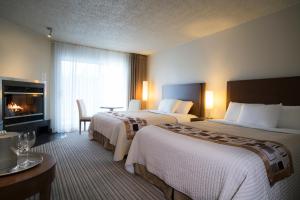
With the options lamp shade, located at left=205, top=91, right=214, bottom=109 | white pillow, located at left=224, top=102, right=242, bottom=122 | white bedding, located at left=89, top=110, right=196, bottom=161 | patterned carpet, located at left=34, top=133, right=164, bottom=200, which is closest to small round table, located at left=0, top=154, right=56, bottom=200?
patterned carpet, located at left=34, top=133, right=164, bottom=200

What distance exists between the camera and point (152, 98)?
6.53 metres

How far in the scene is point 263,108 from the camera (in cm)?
284

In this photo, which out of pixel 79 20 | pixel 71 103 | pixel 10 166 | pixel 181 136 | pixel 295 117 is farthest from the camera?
pixel 71 103

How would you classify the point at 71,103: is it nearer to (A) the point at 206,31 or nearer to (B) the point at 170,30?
(B) the point at 170,30

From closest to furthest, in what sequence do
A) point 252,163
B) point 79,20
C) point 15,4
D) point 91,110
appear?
point 252,163 → point 15,4 → point 79,20 → point 91,110

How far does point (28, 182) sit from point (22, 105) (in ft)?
12.5

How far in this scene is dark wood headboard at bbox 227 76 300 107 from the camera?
287cm

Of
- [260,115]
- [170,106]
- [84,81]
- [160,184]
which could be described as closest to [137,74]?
[84,81]

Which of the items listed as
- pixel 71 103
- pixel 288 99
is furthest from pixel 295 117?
pixel 71 103

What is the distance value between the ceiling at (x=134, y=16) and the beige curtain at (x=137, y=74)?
1.68 metres

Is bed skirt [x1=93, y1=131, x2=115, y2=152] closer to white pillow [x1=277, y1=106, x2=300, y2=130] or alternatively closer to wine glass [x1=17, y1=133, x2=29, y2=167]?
wine glass [x1=17, y1=133, x2=29, y2=167]

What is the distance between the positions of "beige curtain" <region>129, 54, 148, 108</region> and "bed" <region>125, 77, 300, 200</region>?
396cm

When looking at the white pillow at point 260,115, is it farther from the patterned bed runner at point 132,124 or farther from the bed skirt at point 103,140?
the bed skirt at point 103,140

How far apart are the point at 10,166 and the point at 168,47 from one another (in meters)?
5.02
